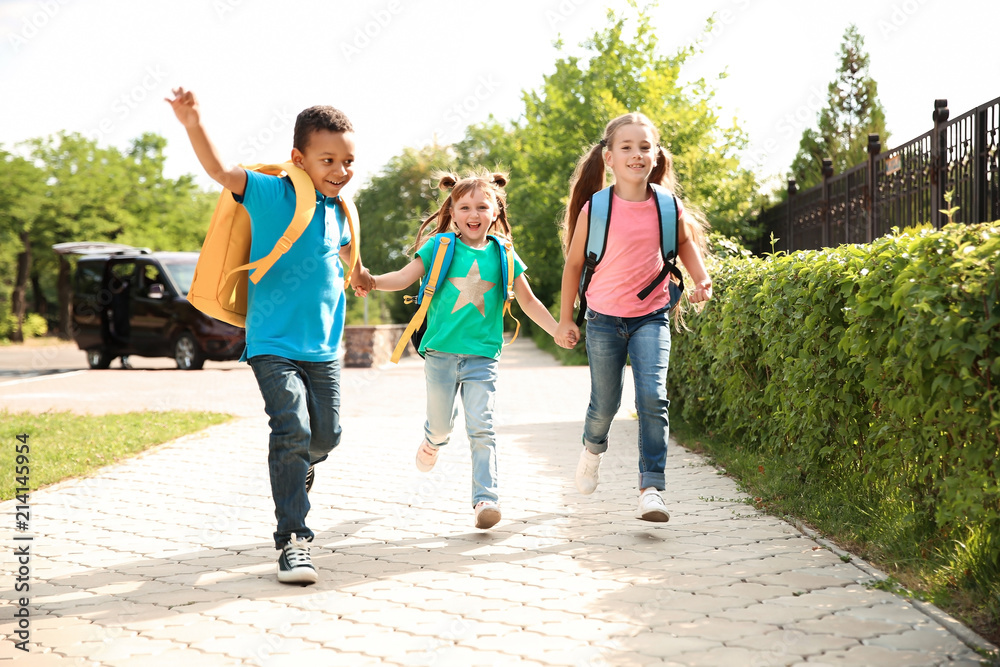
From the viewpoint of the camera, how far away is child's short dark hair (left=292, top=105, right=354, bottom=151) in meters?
4.12

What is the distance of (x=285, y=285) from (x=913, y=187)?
746cm

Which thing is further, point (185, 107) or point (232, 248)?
point (232, 248)

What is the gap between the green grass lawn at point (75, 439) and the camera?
21.3 feet

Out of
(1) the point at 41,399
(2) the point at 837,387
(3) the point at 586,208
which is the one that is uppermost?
(3) the point at 586,208

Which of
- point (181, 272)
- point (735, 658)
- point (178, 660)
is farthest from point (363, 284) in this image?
point (181, 272)

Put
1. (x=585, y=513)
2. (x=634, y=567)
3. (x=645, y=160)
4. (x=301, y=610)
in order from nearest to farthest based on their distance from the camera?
(x=301, y=610), (x=634, y=567), (x=645, y=160), (x=585, y=513)

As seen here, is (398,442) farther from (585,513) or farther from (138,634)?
(138,634)

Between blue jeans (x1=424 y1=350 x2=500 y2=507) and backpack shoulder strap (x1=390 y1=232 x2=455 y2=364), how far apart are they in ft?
0.55

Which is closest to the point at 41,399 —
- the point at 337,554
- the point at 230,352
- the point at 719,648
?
the point at 230,352

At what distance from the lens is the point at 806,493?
16.4 ft

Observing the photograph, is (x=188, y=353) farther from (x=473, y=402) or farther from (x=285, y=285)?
(x=285, y=285)

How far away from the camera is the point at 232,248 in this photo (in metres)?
4.04

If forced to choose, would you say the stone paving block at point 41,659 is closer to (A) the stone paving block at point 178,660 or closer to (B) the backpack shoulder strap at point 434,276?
(A) the stone paving block at point 178,660

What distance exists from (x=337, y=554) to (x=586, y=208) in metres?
2.17
